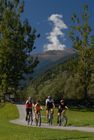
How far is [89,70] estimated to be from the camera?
8769 centimetres

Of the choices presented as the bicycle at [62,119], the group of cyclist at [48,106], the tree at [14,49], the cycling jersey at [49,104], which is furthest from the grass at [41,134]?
the tree at [14,49]

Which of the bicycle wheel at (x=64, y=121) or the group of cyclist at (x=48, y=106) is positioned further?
the group of cyclist at (x=48, y=106)

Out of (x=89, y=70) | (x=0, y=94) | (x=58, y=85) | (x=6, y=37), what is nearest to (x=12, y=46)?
(x=6, y=37)

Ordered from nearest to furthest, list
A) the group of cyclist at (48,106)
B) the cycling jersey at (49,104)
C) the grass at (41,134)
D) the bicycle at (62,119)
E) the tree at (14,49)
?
the grass at (41,134)
the bicycle at (62,119)
the group of cyclist at (48,106)
the cycling jersey at (49,104)
the tree at (14,49)

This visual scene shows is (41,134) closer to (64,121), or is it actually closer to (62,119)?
(64,121)

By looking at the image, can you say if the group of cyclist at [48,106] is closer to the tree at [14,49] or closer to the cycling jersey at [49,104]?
the cycling jersey at [49,104]

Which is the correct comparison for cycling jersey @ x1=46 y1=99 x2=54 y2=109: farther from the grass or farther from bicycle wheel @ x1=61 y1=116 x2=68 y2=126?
the grass

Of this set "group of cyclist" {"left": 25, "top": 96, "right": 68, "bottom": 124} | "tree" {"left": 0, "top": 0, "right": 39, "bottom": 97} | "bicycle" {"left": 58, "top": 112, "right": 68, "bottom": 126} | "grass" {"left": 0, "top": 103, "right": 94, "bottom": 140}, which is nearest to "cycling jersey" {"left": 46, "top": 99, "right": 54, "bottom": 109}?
"group of cyclist" {"left": 25, "top": 96, "right": 68, "bottom": 124}

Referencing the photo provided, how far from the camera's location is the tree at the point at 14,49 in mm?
87625

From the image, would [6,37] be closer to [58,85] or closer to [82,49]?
[82,49]

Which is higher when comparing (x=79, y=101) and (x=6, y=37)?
(x=6, y=37)

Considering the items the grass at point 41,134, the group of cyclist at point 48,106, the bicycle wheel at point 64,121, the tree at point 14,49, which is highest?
the tree at point 14,49

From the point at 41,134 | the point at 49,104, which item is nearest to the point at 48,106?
the point at 49,104

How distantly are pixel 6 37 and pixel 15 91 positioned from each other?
12.3m
